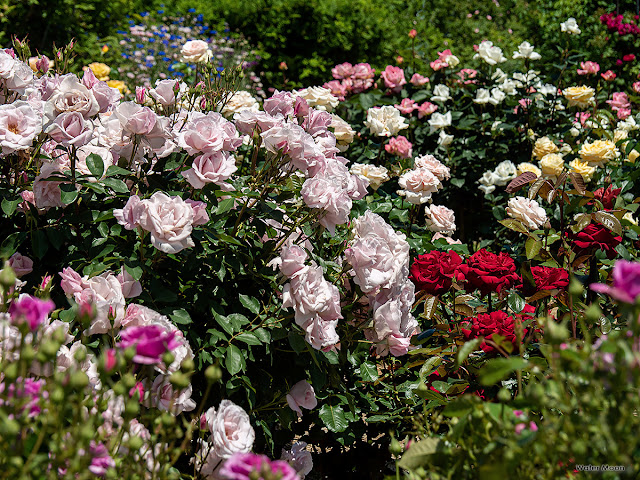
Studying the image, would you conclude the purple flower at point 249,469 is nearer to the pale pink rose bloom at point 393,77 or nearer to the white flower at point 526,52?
the pale pink rose bloom at point 393,77

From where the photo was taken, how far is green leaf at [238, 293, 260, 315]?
62.9 inches

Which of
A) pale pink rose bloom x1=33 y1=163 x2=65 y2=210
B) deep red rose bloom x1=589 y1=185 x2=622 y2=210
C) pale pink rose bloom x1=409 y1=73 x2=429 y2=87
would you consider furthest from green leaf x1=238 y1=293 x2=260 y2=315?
pale pink rose bloom x1=409 y1=73 x2=429 y2=87

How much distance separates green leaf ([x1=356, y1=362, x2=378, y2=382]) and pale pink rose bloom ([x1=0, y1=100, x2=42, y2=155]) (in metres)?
1.07

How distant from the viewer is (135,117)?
1.53m

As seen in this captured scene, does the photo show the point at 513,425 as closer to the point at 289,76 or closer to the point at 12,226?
the point at 12,226

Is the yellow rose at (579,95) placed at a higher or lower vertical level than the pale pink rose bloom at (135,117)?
lower

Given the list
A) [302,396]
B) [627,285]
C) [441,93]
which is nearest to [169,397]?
[302,396]

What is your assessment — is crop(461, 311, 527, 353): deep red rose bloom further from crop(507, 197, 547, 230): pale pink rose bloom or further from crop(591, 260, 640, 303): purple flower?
crop(591, 260, 640, 303): purple flower

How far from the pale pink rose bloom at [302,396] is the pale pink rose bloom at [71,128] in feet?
2.66

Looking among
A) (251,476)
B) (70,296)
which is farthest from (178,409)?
(251,476)

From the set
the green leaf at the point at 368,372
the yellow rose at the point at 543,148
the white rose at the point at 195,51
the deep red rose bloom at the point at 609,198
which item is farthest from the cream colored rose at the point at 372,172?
the yellow rose at the point at 543,148

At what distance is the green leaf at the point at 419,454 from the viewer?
45.4 inches

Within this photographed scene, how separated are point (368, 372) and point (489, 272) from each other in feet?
1.46

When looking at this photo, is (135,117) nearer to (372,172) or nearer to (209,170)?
(209,170)
